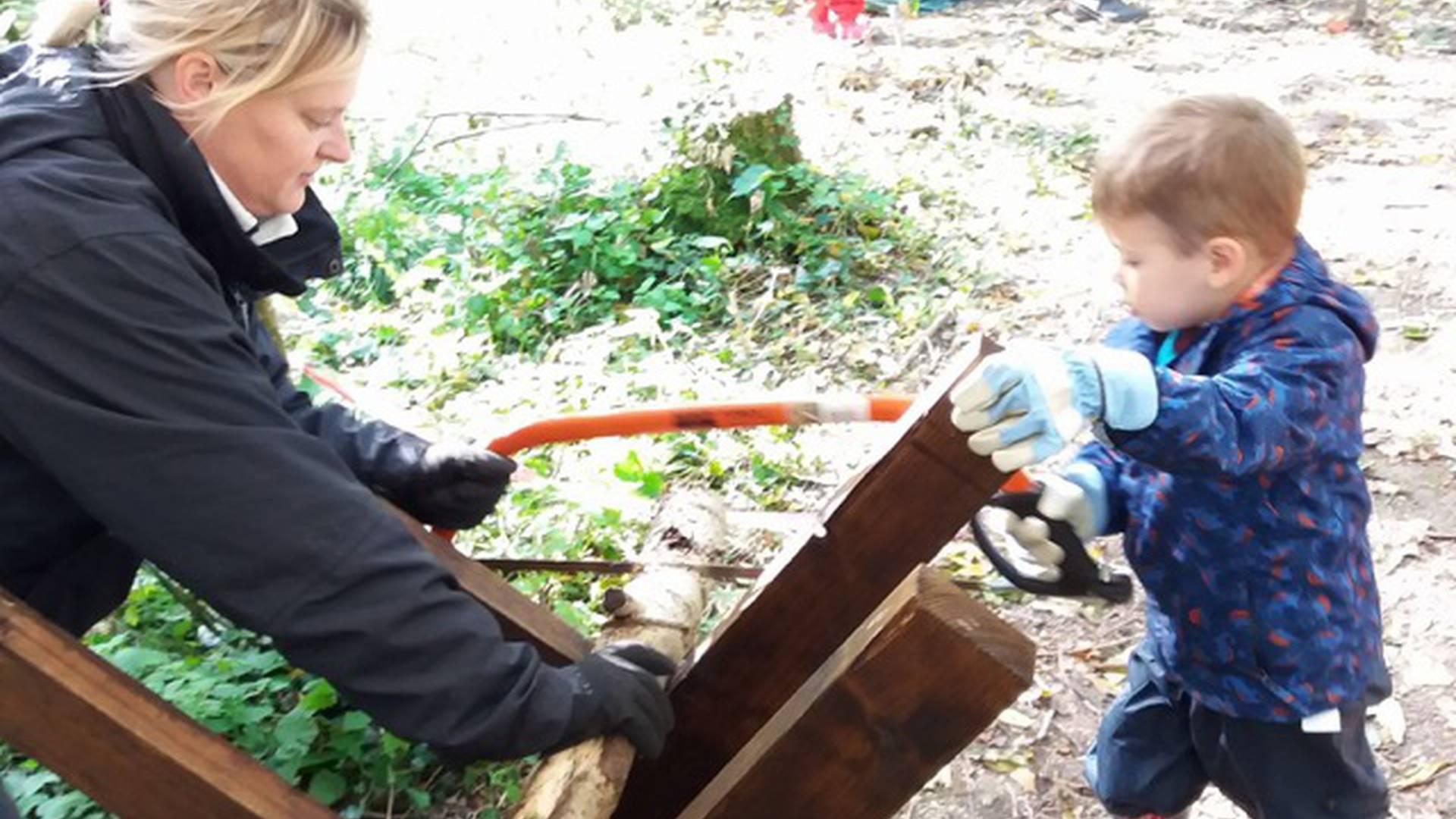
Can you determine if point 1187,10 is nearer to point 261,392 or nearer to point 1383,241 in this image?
point 1383,241

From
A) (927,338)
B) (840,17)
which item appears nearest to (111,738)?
(927,338)

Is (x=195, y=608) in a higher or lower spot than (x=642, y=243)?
higher

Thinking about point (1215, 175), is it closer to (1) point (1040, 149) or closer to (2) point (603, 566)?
(2) point (603, 566)

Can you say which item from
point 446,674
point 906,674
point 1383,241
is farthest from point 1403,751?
point 1383,241

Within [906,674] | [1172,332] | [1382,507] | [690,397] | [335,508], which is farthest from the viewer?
[690,397]

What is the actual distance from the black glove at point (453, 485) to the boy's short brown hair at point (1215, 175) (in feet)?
3.72

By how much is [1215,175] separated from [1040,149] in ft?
17.7

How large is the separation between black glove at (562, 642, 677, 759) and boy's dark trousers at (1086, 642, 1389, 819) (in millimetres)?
898

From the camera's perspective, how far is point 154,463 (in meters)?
1.53

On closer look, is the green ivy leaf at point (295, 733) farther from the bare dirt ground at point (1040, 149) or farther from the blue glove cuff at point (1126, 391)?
the blue glove cuff at point (1126, 391)

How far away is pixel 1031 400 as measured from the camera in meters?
1.61

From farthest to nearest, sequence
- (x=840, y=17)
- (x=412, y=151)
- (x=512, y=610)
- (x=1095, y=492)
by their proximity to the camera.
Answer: (x=840, y=17), (x=412, y=151), (x=1095, y=492), (x=512, y=610)

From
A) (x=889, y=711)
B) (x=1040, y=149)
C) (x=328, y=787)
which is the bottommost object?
(x=1040, y=149)

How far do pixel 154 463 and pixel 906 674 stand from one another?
0.87 meters
